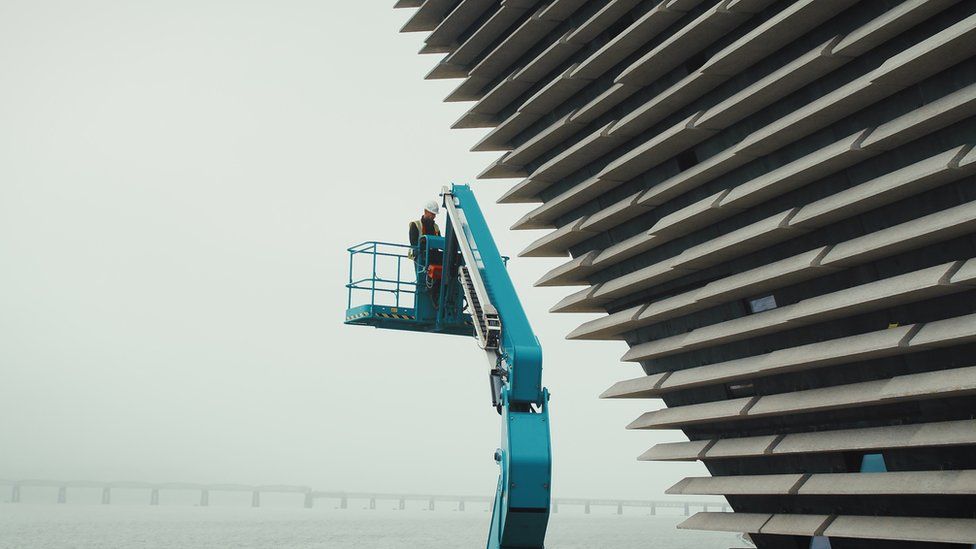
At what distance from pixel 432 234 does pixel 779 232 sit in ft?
24.2

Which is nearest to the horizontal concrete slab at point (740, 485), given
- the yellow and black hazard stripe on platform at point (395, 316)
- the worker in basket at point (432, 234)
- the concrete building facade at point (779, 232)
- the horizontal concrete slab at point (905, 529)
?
the concrete building facade at point (779, 232)

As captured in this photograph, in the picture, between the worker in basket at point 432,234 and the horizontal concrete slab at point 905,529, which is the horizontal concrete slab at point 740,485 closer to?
the horizontal concrete slab at point 905,529

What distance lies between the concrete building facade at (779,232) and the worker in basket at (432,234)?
1671mm

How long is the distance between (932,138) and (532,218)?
751cm

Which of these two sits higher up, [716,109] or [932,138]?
[716,109]

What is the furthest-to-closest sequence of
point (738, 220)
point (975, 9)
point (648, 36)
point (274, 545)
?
point (274, 545) < point (648, 36) < point (738, 220) < point (975, 9)

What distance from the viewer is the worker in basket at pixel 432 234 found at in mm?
17453

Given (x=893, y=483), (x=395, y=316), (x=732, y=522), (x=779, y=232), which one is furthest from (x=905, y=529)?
(x=395, y=316)

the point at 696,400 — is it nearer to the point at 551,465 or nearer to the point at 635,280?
the point at 635,280

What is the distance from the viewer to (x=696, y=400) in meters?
14.4

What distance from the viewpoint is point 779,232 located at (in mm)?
11750

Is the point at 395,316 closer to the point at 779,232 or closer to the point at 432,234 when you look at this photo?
the point at 432,234

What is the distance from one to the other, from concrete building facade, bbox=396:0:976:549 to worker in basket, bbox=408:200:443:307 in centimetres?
167

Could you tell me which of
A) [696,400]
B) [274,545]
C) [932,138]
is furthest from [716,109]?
[274,545]
